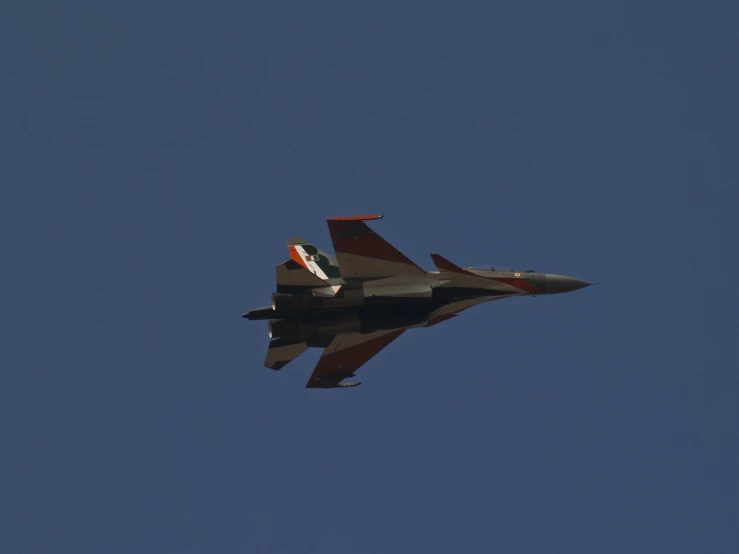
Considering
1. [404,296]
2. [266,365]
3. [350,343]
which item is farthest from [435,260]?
[266,365]

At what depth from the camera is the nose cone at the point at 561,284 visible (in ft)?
145

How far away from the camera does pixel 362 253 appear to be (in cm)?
4159

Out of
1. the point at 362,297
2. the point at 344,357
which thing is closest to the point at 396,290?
the point at 362,297

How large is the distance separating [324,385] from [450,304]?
640cm

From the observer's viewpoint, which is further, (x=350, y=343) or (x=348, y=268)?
(x=350, y=343)

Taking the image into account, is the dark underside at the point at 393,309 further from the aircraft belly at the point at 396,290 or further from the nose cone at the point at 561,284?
the nose cone at the point at 561,284

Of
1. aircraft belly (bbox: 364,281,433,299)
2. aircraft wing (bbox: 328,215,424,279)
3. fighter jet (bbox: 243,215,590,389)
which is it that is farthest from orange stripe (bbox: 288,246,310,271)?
aircraft belly (bbox: 364,281,433,299)

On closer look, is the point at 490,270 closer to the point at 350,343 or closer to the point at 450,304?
the point at 450,304

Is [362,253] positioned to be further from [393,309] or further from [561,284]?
[561,284]

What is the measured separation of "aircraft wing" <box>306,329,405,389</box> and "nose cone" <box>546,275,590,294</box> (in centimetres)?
630

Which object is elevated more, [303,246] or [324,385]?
[303,246]

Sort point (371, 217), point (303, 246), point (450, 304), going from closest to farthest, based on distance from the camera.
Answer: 1. point (371, 217)
2. point (450, 304)
3. point (303, 246)

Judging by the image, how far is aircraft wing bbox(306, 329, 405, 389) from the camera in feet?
146

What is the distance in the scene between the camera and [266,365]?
44.0m
